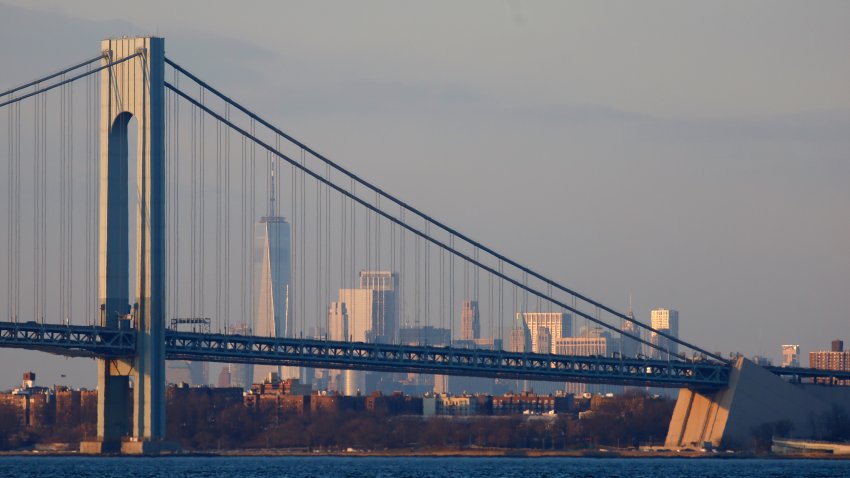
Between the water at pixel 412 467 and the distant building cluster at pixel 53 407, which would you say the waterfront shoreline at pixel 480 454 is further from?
the distant building cluster at pixel 53 407

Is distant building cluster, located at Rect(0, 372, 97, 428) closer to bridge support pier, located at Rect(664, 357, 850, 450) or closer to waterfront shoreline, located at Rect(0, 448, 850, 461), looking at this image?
waterfront shoreline, located at Rect(0, 448, 850, 461)

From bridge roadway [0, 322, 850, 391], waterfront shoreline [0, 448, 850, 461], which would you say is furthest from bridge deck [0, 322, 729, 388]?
waterfront shoreline [0, 448, 850, 461]

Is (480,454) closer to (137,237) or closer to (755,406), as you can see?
(755,406)

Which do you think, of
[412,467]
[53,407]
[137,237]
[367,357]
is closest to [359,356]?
[367,357]

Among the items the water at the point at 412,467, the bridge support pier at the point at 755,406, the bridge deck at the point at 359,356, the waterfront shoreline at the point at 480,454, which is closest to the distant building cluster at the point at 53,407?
the waterfront shoreline at the point at 480,454

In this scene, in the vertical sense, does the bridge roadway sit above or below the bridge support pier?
above

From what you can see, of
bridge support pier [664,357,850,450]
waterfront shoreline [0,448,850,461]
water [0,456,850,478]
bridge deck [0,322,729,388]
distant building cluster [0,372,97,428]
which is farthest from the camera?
distant building cluster [0,372,97,428]
